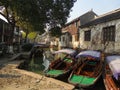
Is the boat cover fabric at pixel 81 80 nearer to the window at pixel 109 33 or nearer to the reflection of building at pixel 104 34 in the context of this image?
the reflection of building at pixel 104 34

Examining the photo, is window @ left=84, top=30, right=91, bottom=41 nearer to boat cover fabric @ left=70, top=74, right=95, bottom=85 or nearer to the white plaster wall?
the white plaster wall

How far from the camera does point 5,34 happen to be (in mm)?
54250

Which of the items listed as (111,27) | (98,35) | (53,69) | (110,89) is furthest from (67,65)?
(98,35)

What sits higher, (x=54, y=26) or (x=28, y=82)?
(x=54, y=26)

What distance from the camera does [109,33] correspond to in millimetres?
28641

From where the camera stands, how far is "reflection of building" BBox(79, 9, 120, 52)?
26734 millimetres

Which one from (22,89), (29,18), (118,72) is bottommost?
(22,89)

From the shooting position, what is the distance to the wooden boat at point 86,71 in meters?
14.2

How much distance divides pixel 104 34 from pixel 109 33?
1.37 metres

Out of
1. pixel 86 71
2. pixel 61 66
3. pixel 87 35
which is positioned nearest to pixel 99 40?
pixel 87 35

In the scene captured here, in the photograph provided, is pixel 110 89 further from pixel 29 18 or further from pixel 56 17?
pixel 56 17

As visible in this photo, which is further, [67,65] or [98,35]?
[98,35]

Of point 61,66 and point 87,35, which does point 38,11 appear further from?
point 61,66

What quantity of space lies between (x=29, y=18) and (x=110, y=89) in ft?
62.7
